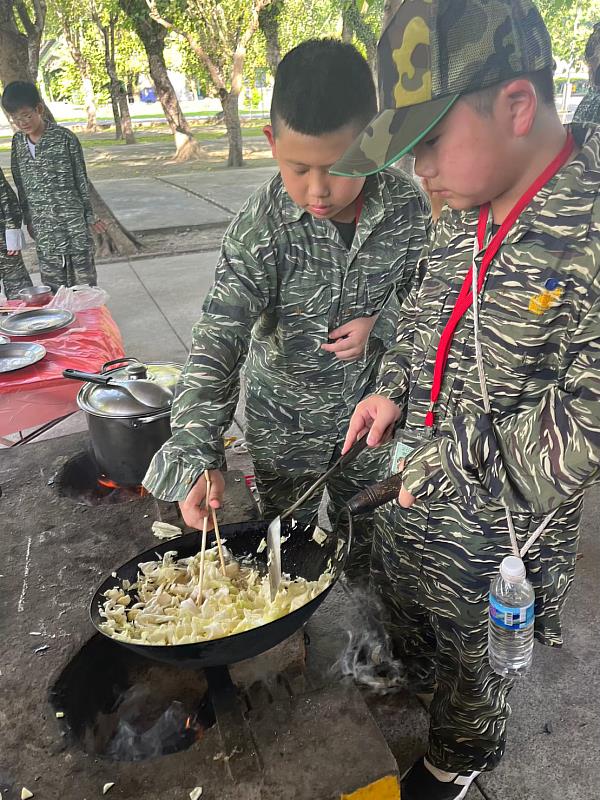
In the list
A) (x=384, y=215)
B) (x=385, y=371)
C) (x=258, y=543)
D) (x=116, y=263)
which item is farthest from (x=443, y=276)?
(x=116, y=263)

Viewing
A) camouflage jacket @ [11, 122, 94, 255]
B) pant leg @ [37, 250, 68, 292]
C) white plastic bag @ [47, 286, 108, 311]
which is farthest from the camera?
pant leg @ [37, 250, 68, 292]

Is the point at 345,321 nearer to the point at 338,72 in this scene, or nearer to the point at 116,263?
the point at 338,72

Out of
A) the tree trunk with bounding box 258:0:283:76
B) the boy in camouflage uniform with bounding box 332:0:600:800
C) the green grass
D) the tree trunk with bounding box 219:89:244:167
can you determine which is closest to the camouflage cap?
the boy in camouflage uniform with bounding box 332:0:600:800

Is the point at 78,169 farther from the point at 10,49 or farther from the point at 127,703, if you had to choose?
the point at 127,703

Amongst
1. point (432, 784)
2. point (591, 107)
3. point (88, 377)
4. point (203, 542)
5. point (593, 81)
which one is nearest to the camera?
point (203, 542)

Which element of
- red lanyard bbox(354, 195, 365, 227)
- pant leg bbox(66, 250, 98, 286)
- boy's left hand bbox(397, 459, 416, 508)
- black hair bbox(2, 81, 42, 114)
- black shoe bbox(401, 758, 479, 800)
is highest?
black hair bbox(2, 81, 42, 114)

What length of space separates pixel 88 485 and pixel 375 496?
1479mm

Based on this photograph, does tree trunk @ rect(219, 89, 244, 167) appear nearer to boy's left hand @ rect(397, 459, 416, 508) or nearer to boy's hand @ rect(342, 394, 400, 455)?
boy's hand @ rect(342, 394, 400, 455)

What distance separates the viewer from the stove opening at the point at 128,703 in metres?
1.49

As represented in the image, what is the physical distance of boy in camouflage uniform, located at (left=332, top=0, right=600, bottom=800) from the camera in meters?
1.02

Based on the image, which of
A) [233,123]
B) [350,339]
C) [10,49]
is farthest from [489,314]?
[233,123]

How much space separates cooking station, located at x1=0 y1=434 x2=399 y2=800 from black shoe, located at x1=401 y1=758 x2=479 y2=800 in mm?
387

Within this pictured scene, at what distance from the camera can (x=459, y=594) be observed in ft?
4.77

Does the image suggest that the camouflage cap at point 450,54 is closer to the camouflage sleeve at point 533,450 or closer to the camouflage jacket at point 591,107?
the camouflage sleeve at point 533,450
